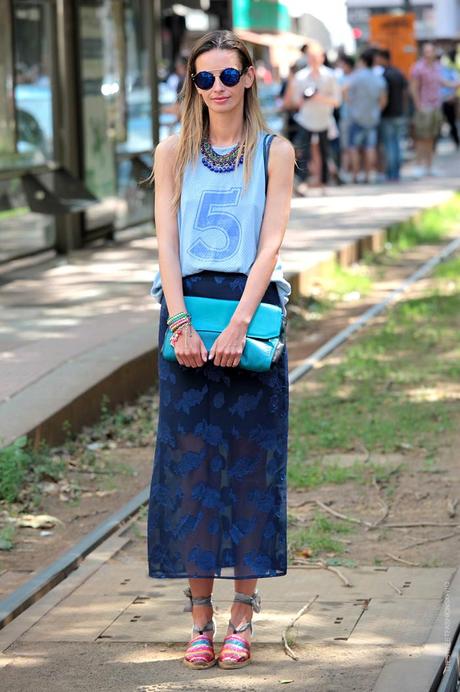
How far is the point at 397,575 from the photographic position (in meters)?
5.26

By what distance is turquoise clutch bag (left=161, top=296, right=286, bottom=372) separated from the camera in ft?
13.7

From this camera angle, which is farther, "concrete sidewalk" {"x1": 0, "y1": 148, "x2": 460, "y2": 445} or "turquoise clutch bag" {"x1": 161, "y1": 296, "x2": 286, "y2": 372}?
"concrete sidewalk" {"x1": 0, "y1": 148, "x2": 460, "y2": 445}

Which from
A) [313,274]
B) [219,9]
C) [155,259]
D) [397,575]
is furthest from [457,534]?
[219,9]

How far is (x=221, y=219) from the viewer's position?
4.21m

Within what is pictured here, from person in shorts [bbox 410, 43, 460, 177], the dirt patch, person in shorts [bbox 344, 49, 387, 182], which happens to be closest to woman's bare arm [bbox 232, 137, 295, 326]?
the dirt patch

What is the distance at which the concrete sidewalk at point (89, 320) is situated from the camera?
24.6ft

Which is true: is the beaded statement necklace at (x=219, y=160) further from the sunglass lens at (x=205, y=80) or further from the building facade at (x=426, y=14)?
the building facade at (x=426, y=14)

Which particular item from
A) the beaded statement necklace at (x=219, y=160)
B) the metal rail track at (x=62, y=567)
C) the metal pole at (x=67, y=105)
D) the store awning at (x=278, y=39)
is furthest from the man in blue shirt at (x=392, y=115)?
the beaded statement necklace at (x=219, y=160)

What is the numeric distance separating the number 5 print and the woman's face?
243 millimetres

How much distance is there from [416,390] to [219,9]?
472 inches

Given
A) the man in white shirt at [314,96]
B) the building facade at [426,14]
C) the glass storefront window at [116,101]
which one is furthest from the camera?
the building facade at [426,14]

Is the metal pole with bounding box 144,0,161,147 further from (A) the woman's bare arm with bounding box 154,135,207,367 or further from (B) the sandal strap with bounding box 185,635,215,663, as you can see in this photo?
(B) the sandal strap with bounding box 185,635,215,663

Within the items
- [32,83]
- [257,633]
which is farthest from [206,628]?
[32,83]

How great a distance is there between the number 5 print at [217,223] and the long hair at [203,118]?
0.23ft
